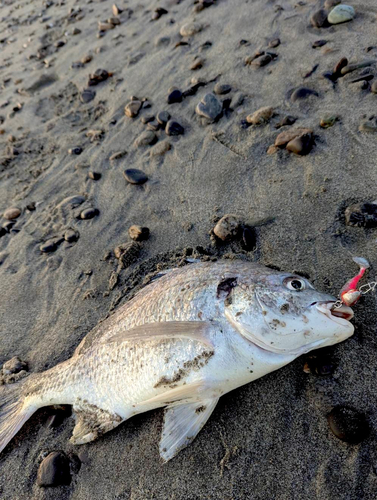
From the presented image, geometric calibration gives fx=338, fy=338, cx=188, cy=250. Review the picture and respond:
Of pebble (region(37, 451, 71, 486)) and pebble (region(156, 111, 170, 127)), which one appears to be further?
pebble (region(156, 111, 170, 127))

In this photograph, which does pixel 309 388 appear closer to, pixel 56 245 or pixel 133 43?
pixel 56 245

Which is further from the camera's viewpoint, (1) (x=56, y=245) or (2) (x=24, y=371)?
(1) (x=56, y=245)

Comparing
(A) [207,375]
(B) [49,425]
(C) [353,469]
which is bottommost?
(C) [353,469]

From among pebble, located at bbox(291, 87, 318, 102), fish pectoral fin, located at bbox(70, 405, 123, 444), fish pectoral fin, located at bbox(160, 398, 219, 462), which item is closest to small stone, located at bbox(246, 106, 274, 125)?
pebble, located at bbox(291, 87, 318, 102)

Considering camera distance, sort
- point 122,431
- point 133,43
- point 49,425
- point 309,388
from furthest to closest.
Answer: point 133,43
point 49,425
point 122,431
point 309,388

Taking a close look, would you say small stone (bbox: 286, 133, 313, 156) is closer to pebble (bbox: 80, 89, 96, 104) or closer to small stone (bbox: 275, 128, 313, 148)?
small stone (bbox: 275, 128, 313, 148)

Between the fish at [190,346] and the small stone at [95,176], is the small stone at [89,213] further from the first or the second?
the fish at [190,346]

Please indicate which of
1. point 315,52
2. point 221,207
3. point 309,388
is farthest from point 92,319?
point 315,52
